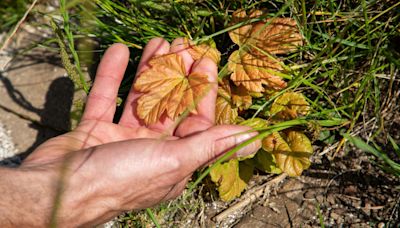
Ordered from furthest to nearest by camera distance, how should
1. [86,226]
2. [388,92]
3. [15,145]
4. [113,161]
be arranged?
[15,145] → [388,92] → [86,226] → [113,161]

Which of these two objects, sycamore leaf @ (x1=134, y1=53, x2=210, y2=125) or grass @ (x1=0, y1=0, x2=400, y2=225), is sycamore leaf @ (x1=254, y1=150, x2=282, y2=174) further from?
sycamore leaf @ (x1=134, y1=53, x2=210, y2=125)

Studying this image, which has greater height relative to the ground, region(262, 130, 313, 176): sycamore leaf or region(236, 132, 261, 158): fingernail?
region(236, 132, 261, 158): fingernail

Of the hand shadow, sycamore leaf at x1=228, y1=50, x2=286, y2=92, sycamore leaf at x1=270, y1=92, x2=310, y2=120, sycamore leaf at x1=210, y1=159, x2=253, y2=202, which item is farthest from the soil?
the hand shadow

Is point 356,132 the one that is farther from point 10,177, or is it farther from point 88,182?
point 10,177

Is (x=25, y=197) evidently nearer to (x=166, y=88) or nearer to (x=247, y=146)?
(x=166, y=88)

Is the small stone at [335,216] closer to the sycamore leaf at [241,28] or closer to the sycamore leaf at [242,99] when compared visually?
the sycamore leaf at [242,99]

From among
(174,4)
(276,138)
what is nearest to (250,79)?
(276,138)

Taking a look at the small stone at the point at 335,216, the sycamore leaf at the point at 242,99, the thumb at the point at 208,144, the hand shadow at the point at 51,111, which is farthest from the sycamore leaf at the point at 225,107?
the hand shadow at the point at 51,111
